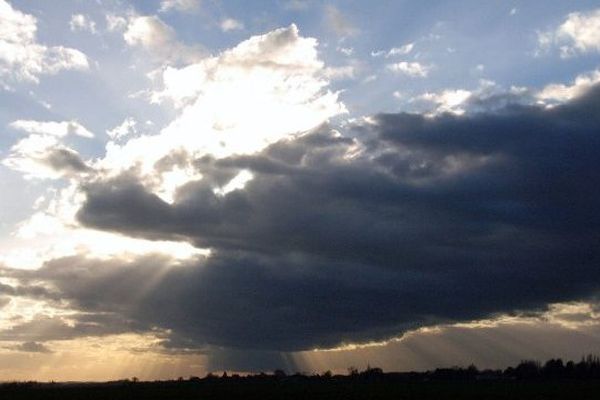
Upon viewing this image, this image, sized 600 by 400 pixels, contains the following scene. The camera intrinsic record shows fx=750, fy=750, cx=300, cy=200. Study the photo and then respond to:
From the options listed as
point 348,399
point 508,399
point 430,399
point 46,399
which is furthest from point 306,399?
point 46,399

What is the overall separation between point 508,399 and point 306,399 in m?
25.0

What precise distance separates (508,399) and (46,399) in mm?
64354

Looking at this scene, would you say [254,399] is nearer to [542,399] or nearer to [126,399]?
[126,399]

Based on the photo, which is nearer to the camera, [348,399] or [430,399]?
[430,399]

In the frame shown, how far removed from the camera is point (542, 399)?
9025 centimetres

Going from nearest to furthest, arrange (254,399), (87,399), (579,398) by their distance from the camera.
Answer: (579,398) < (254,399) < (87,399)

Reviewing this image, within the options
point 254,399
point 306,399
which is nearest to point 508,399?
point 306,399

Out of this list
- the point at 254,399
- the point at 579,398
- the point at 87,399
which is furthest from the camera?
the point at 87,399

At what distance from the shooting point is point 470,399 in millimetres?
92500

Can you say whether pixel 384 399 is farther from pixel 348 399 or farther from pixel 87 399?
pixel 87 399

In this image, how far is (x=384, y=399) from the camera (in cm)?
9056

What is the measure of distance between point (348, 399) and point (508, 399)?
20.1 metres

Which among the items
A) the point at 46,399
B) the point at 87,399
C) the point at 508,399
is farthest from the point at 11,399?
the point at 508,399

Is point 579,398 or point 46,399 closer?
point 579,398
